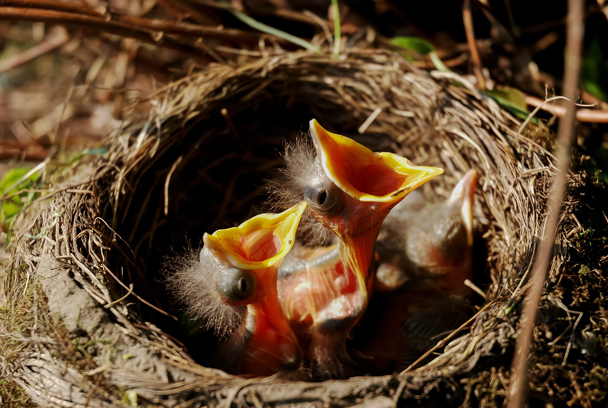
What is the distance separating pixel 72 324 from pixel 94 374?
0.15 meters

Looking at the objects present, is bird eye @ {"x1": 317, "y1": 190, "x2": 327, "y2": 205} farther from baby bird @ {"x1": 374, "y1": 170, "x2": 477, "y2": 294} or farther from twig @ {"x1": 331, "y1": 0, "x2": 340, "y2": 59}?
twig @ {"x1": 331, "y1": 0, "x2": 340, "y2": 59}

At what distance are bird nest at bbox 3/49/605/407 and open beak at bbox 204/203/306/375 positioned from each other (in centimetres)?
17

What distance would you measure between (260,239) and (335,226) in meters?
0.20

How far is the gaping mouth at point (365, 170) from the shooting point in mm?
1192

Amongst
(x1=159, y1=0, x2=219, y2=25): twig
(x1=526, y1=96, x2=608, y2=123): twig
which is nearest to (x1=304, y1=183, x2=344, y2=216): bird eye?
(x1=526, y1=96, x2=608, y2=123): twig

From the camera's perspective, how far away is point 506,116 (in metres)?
1.52

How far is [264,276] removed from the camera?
127 cm

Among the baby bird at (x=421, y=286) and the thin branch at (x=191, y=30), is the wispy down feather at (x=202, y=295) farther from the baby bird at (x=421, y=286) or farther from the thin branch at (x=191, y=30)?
→ the thin branch at (x=191, y=30)

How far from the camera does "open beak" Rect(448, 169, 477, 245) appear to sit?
1534mm

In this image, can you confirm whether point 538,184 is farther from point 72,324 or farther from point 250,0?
point 250,0

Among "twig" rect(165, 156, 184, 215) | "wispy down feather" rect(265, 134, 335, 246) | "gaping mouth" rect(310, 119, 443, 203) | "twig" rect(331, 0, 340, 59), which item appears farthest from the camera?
"twig" rect(331, 0, 340, 59)

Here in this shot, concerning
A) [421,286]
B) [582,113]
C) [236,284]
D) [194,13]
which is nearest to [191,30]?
[194,13]

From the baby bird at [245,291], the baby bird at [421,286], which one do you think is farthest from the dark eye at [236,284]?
the baby bird at [421,286]

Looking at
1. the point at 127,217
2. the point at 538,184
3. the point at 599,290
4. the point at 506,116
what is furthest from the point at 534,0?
the point at 127,217
